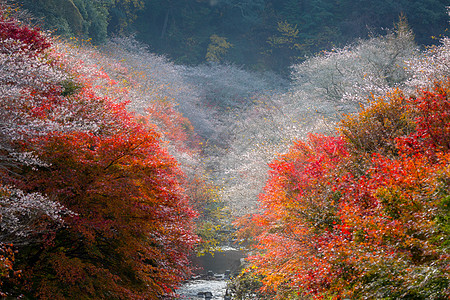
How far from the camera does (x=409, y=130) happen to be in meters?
7.85

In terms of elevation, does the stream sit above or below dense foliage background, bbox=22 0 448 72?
below

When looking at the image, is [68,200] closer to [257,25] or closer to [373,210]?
[373,210]

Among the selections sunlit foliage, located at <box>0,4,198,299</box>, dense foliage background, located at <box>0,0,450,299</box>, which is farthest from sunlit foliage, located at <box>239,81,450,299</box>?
sunlit foliage, located at <box>0,4,198,299</box>

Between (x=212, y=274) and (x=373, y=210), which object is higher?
(x=373, y=210)

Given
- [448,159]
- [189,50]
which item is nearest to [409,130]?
[448,159]

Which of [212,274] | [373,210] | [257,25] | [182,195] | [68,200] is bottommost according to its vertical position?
[212,274]

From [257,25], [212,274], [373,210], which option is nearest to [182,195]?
[212,274]

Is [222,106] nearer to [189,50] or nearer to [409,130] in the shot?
[189,50]

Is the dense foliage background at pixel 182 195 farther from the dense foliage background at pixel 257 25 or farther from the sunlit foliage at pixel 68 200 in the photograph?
the dense foliage background at pixel 257 25

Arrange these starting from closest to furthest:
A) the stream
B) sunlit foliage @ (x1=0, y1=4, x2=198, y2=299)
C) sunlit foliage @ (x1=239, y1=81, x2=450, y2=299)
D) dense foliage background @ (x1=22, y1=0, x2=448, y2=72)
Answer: sunlit foliage @ (x1=239, y1=81, x2=450, y2=299)
sunlit foliage @ (x1=0, y1=4, x2=198, y2=299)
the stream
dense foliage background @ (x1=22, y1=0, x2=448, y2=72)

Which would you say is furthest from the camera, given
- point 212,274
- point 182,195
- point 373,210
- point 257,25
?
point 257,25

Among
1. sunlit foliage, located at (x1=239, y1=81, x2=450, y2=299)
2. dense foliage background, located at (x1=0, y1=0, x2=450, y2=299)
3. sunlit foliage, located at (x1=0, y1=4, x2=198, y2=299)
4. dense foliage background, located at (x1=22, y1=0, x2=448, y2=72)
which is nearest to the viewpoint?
sunlit foliage, located at (x1=239, y1=81, x2=450, y2=299)

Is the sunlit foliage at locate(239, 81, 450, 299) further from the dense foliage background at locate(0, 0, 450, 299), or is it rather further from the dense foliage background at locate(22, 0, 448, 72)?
the dense foliage background at locate(22, 0, 448, 72)

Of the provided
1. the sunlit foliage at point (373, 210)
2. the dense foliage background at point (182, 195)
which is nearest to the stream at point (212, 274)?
the dense foliage background at point (182, 195)
